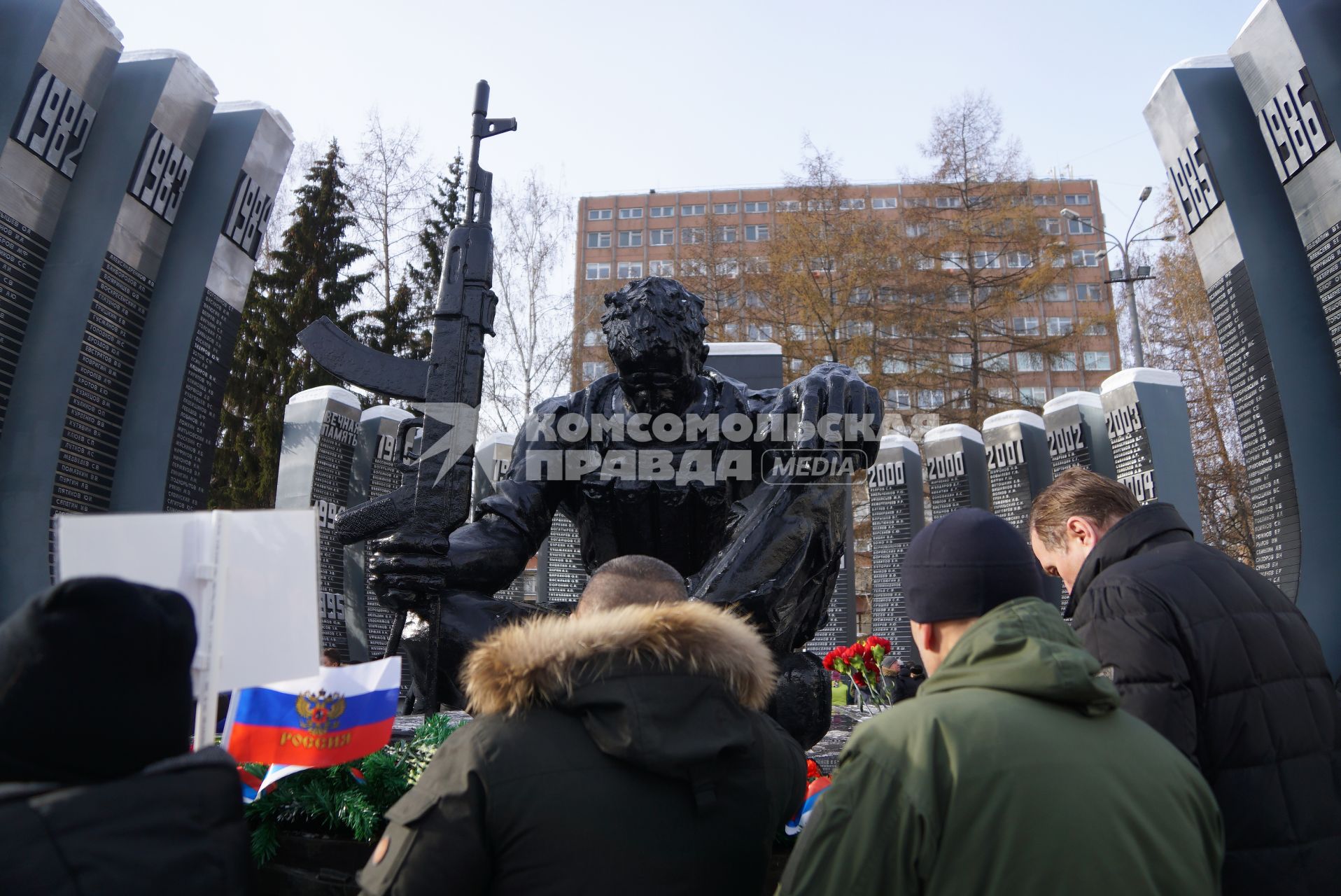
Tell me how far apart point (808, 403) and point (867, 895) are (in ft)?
6.74

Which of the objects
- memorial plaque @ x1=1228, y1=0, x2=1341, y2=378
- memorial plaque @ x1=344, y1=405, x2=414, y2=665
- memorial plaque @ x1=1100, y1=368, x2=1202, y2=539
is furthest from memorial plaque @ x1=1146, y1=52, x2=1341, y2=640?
memorial plaque @ x1=344, y1=405, x2=414, y2=665

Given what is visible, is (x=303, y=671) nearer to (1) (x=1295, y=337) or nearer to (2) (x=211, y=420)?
(2) (x=211, y=420)

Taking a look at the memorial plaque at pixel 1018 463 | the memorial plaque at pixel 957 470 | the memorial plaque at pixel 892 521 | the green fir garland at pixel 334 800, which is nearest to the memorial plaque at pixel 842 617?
the memorial plaque at pixel 892 521

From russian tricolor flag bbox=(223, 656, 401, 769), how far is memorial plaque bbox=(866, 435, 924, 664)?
11558mm

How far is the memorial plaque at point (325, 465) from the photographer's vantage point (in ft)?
36.0

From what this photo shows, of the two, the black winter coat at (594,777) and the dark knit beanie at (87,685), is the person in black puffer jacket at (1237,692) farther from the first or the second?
the dark knit beanie at (87,685)

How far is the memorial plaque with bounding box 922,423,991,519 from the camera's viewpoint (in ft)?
42.9

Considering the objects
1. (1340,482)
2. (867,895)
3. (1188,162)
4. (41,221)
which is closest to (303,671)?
(867,895)

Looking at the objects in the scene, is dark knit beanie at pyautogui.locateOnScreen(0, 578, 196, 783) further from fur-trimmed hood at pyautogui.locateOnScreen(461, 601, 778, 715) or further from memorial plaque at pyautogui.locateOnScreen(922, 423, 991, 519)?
memorial plaque at pyautogui.locateOnScreen(922, 423, 991, 519)

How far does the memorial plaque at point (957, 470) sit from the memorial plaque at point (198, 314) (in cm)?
972

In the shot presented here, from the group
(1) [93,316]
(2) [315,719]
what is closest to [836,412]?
(2) [315,719]

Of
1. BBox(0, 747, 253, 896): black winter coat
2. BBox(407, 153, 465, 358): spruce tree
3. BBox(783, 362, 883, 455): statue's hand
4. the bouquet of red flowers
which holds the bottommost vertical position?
BBox(0, 747, 253, 896): black winter coat

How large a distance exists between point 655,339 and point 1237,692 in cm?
201

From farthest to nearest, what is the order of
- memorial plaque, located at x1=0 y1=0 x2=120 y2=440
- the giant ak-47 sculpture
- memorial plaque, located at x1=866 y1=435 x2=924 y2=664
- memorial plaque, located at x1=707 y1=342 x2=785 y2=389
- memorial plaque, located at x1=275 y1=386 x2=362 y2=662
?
memorial plaque, located at x1=866 y1=435 x2=924 y2=664
memorial plaque, located at x1=275 y1=386 x2=362 y2=662
memorial plaque, located at x1=707 y1=342 x2=785 y2=389
memorial plaque, located at x1=0 y1=0 x2=120 y2=440
the giant ak-47 sculpture
